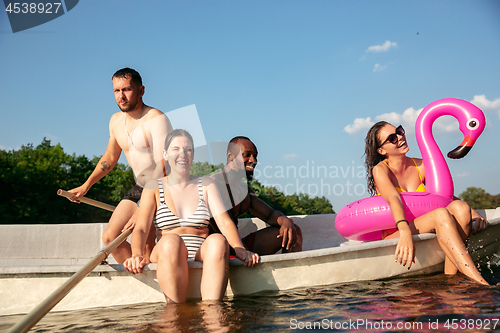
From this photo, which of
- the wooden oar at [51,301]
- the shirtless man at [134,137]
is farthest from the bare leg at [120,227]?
the wooden oar at [51,301]

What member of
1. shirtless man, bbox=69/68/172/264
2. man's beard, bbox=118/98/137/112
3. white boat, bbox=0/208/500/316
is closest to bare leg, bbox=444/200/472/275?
white boat, bbox=0/208/500/316

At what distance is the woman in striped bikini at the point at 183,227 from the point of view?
99.7 inches

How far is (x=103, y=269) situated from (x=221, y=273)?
883mm

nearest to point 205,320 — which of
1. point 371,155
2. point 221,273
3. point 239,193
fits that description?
point 221,273

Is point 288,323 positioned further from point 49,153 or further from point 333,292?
point 49,153

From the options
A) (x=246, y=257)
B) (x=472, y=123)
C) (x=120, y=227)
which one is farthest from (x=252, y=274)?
(x=472, y=123)

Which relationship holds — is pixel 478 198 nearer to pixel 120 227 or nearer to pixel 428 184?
pixel 428 184

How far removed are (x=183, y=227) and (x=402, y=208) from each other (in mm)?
1878

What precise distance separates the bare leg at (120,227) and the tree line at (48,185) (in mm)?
15431

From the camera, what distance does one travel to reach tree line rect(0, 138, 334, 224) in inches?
938

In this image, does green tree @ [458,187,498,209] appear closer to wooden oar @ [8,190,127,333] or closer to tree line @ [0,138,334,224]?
tree line @ [0,138,334,224]

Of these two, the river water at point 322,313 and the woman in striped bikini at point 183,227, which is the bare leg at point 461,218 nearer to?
the river water at point 322,313

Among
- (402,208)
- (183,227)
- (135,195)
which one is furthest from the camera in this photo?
(135,195)

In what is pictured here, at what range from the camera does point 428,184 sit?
3859 millimetres
